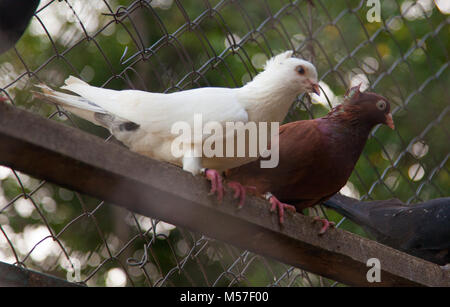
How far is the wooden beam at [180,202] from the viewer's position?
4.86 feet

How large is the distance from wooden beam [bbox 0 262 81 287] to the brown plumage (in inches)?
35.6

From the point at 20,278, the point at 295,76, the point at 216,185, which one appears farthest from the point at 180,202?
the point at 295,76

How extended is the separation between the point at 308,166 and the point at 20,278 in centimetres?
117

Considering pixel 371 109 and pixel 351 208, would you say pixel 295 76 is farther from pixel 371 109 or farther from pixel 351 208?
pixel 351 208

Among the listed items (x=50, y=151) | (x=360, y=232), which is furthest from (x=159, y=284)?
(x=360, y=232)

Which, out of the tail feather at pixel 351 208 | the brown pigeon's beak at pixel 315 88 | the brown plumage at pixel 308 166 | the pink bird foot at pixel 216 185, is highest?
the brown pigeon's beak at pixel 315 88

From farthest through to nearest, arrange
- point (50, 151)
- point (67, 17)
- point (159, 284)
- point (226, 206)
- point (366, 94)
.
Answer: point (67, 17) < point (366, 94) < point (159, 284) < point (226, 206) < point (50, 151)

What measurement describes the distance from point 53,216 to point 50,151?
6.48 ft

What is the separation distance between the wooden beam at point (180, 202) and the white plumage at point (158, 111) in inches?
6.8

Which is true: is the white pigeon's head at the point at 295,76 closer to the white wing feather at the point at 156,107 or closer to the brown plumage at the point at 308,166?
the white wing feather at the point at 156,107

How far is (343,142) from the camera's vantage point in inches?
100

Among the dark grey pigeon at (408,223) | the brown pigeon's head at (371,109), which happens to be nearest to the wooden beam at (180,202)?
the dark grey pigeon at (408,223)

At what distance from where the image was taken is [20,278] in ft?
5.65

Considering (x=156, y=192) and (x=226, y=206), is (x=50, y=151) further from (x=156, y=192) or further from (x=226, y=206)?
(x=226, y=206)
